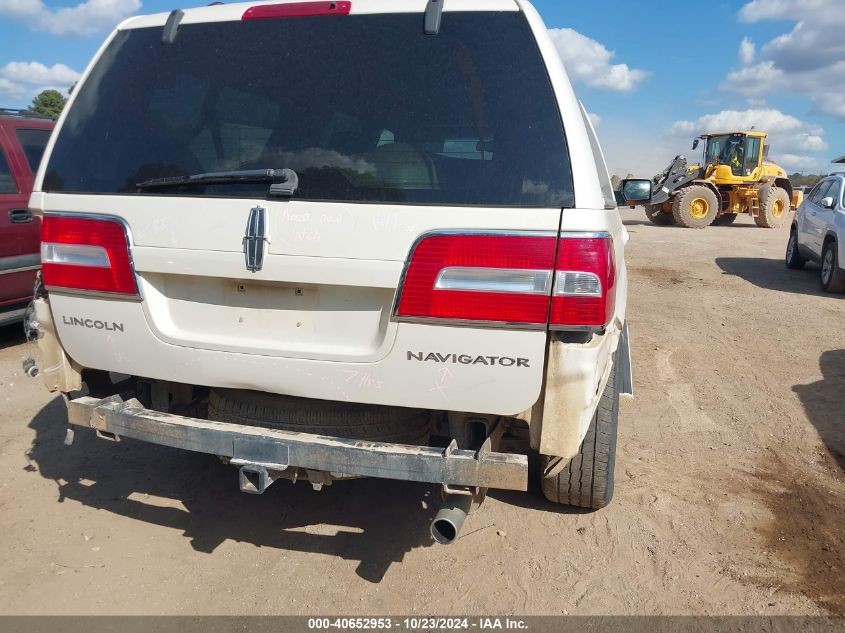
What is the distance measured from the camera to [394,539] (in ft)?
10.1

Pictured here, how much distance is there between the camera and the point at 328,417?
101 inches

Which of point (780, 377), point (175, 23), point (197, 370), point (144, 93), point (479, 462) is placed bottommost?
point (780, 377)

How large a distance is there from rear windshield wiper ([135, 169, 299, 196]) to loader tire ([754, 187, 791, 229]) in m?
20.1

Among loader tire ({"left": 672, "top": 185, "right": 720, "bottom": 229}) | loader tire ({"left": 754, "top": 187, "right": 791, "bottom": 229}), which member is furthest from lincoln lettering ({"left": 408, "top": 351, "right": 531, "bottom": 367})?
loader tire ({"left": 754, "top": 187, "right": 791, "bottom": 229})

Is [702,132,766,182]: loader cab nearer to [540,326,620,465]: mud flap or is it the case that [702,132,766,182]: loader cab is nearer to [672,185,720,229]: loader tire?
[672,185,720,229]: loader tire

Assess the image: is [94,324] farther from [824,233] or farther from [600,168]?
[824,233]

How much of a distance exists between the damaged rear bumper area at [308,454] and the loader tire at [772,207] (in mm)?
19897

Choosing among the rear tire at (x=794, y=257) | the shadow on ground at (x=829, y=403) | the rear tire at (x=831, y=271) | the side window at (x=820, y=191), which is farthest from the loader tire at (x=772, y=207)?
the shadow on ground at (x=829, y=403)

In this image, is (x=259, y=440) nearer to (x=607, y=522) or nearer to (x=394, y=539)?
(x=394, y=539)

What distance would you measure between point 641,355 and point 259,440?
4.70 meters

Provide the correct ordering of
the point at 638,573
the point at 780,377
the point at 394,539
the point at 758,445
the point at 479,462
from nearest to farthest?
the point at 479,462
the point at 638,573
the point at 394,539
the point at 758,445
the point at 780,377

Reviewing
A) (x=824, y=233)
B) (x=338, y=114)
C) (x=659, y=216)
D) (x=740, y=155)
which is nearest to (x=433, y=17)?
(x=338, y=114)

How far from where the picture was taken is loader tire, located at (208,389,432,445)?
258cm

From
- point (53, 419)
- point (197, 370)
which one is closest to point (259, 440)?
point (197, 370)
